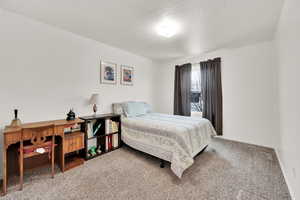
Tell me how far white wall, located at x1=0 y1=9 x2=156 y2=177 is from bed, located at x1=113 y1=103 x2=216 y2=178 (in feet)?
3.71

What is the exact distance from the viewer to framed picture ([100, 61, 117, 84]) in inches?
121

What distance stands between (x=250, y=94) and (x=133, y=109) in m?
3.00

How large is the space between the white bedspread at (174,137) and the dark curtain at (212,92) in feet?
2.69

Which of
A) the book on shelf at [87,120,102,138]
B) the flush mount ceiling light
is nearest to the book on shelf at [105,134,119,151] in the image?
the book on shelf at [87,120,102,138]

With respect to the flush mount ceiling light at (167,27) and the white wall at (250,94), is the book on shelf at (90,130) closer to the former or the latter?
A: the flush mount ceiling light at (167,27)

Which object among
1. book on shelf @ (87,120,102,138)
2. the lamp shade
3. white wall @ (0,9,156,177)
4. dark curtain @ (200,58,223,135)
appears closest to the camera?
white wall @ (0,9,156,177)

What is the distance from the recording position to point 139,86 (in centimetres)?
413

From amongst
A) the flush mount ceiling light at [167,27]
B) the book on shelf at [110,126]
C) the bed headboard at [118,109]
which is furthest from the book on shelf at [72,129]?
the flush mount ceiling light at [167,27]

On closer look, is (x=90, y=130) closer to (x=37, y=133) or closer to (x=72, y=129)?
(x=72, y=129)

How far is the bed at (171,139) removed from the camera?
192 centimetres

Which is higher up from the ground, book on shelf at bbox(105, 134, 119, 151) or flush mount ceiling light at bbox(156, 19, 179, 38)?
flush mount ceiling light at bbox(156, 19, 179, 38)

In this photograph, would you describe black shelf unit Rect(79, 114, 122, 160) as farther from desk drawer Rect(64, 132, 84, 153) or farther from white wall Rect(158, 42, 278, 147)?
white wall Rect(158, 42, 278, 147)

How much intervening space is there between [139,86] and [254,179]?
3.42 m

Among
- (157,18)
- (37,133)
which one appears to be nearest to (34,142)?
(37,133)
